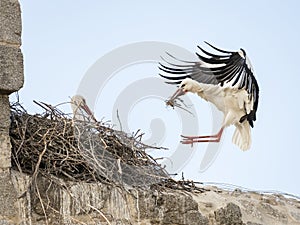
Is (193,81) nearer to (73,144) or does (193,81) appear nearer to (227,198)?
(227,198)

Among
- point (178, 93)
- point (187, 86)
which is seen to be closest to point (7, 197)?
point (178, 93)

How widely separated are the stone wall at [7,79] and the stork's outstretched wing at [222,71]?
3013 millimetres

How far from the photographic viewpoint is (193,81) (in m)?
5.88

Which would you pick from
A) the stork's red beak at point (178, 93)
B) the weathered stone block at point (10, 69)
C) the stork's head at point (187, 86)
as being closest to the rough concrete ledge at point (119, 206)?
the weathered stone block at point (10, 69)

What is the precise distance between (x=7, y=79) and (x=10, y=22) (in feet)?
0.86

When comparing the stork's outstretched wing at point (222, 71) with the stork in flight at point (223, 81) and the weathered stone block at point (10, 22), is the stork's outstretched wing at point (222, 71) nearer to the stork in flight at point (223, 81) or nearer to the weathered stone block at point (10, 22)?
the stork in flight at point (223, 81)

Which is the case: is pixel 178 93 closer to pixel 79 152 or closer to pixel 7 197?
pixel 79 152

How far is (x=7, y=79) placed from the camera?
2.79 meters

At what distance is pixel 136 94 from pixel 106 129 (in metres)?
0.74

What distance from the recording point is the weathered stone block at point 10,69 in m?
2.78

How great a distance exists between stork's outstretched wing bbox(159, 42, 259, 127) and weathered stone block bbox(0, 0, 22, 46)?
9.80 feet

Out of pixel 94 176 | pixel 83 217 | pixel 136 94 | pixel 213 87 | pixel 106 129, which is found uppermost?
pixel 213 87

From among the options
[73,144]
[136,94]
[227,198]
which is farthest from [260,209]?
[73,144]

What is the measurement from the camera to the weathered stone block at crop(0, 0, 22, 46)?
2848 millimetres
